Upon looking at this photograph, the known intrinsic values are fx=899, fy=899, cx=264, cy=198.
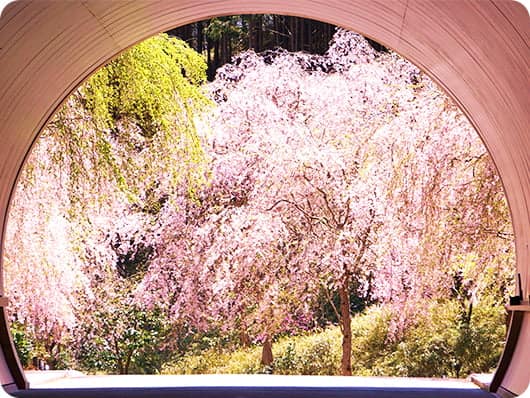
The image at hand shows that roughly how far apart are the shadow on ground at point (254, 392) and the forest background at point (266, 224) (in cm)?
423

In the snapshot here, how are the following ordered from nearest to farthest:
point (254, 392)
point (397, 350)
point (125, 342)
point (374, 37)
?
point (254, 392) < point (374, 37) < point (397, 350) < point (125, 342)

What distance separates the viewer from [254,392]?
6523mm

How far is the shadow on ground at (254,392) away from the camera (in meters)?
6.20

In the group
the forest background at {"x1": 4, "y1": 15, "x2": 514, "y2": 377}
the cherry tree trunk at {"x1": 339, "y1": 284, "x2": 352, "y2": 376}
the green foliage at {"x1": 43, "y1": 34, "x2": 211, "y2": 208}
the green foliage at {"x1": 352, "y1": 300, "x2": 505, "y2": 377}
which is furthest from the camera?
the green foliage at {"x1": 352, "y1": 300, "x2": 505, "y2": 377}

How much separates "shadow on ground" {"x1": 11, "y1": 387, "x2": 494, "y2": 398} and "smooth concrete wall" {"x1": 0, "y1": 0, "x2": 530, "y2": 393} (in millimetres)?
528

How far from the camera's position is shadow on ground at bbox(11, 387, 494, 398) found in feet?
20.3

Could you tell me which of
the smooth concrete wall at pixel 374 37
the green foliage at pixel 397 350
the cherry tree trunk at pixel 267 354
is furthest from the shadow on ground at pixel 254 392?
the cherry tree trunk at pixel 267 354

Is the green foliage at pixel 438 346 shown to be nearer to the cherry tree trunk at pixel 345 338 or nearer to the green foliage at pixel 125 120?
the cherry tree trunk at pixel 345 338

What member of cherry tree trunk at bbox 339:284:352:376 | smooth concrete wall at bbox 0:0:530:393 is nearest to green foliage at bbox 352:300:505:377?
cherry tree trunk at bbox 339:284:352:376

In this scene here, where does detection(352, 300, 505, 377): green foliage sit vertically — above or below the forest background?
below

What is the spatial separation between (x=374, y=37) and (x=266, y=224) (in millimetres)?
8658

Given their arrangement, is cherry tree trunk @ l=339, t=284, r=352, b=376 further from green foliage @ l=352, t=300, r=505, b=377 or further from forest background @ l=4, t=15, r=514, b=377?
green foliage @ l=352, t=300, r=505, b=377

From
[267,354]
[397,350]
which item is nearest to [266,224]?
[267,354]

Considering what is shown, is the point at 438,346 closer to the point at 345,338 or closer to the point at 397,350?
the point at 397,350
